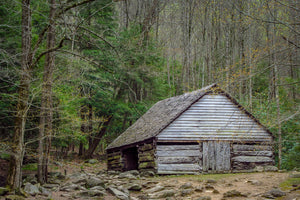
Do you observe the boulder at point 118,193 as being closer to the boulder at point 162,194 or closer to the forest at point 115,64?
the boulder at point 162,194

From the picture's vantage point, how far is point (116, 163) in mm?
19219

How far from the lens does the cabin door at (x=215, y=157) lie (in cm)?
1609

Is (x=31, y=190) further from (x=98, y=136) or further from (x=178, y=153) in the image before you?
(x=98, y=136)

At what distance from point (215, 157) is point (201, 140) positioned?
117 centimetres

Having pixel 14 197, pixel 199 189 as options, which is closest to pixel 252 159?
pixel 199 189

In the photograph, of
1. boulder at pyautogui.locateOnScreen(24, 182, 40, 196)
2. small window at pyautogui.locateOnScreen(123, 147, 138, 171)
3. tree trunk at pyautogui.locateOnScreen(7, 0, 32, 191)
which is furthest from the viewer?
small window at pyautogui.locateOnScreen(123, 147, 138, 171)

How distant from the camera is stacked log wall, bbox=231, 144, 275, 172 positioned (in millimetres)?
16484

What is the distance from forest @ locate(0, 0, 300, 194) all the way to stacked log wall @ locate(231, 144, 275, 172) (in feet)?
3.67

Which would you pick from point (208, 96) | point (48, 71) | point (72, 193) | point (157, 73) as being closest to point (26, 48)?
point (48, 71)

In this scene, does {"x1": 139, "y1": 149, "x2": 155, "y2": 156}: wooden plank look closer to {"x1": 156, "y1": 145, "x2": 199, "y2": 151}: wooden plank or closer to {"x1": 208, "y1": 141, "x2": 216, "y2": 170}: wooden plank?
{"x1": 156, "y1": 145, "x2": 199, "y2": 151}: wooden plank

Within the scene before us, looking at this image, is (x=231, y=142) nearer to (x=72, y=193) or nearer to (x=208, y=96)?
(x=208, y=96)

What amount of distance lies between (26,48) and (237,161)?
11.9 m

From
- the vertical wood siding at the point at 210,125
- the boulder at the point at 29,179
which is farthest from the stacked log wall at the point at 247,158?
the boulder at the point at 29,179

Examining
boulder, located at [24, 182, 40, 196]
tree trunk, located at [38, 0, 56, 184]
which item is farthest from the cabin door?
boulder, located at [24, 182, 40, 196]
